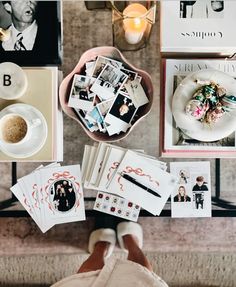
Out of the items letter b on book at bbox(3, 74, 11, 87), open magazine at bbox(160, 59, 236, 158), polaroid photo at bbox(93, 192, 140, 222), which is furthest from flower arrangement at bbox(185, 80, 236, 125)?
letter b on book at bbox(3, 74, 11, 87)

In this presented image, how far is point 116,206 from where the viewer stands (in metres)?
1.43

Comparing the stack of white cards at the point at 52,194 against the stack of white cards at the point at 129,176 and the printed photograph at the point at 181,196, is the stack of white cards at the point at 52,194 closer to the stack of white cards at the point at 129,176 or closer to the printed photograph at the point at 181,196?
the stack of white cards at the point at 129,176

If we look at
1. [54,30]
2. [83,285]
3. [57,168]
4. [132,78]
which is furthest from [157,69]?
[83,285]

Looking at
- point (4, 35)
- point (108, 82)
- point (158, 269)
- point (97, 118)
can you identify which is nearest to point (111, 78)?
point (108, 82)

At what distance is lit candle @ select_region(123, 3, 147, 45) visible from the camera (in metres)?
1.34

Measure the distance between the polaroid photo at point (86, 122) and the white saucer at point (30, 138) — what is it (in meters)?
0.12

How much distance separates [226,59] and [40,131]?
1.91 ft

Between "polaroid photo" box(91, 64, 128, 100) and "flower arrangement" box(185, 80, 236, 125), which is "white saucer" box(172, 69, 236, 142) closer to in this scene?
"flower arrangement" box(185, 80, 236, 125)

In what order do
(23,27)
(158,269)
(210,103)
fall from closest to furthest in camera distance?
(210,103)
(23,27)
(158,269)

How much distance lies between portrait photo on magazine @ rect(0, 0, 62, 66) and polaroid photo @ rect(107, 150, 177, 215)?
390mm

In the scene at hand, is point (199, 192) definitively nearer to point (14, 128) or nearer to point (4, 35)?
point (14, 128)

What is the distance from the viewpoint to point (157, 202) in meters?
1.41

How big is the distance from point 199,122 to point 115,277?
0.50m

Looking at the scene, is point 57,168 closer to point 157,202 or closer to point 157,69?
point 157,202
